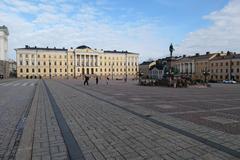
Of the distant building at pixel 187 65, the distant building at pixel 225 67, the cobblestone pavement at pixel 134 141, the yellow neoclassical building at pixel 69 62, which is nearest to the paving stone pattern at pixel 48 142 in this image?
the cobblestone pavement at pixel 134 141

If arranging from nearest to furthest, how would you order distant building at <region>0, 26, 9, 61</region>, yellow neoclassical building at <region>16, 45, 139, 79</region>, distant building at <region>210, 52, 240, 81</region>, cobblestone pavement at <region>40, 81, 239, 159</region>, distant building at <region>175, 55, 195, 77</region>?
cobblestone pavement at <region>40, 81, 239, 159</region>, distant building at <region>210, 52, 240, 81</region>, distant building at <region>175, 55, 195, 77</region>, distant building at <region>0, 26, 9, 61</region>, yellow neoclassical building at <region>16, 45, 139, 79</region>

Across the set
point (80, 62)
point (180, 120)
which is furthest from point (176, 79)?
point (80, 62)

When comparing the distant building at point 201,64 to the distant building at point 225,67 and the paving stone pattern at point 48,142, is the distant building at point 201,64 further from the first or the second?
the paving stone pattern at point 48,142

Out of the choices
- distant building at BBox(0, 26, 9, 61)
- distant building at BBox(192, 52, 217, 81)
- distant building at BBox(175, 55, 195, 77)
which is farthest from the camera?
distant building at BBox(0, 26, 9, 61)

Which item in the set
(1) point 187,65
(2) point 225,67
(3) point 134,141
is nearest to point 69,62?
(1) point 187,65

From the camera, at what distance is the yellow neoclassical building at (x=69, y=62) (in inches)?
4670

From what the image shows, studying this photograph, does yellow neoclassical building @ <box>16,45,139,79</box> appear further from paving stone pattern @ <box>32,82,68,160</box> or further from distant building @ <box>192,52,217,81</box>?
paving stone pattern @ <box>32,82,68,160</box>

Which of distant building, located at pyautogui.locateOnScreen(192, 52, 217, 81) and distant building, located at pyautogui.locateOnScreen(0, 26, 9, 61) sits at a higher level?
distant building, located at pyautogui.locateOnScreen(0, 26, 9, 61)

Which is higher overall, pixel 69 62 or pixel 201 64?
pixel 69 62

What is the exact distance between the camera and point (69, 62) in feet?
417

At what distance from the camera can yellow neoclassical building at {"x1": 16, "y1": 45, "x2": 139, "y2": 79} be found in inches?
4670

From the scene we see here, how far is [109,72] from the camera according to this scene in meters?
138

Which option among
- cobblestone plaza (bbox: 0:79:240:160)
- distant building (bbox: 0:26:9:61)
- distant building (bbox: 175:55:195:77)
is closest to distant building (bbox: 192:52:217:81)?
distant building (bbox: 175:55:195:77)

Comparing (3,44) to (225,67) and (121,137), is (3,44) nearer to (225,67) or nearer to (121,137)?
(225,67)
